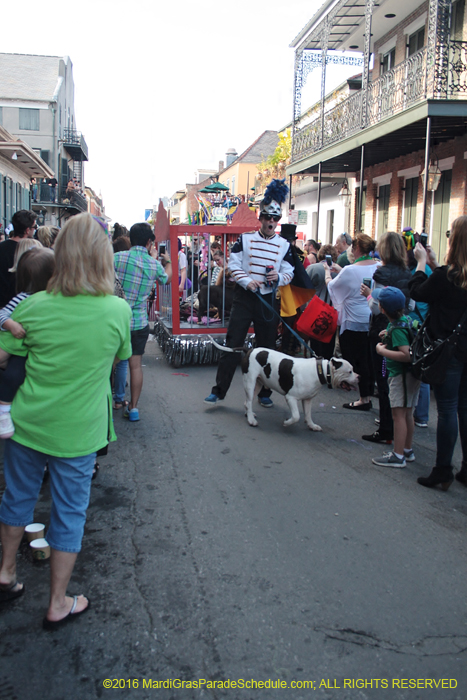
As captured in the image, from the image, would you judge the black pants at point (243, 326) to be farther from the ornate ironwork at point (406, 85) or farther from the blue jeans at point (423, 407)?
the ornate ironwork at point (406, 85)

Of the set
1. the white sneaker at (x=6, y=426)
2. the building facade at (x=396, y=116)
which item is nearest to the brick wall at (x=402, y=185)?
the building facade at (x=396, y=116)

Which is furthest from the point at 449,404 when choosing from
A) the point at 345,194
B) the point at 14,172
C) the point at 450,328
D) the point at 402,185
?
the point at 14,172

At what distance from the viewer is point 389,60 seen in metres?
17.7

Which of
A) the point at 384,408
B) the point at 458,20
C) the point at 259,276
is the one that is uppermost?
the point at 458,20

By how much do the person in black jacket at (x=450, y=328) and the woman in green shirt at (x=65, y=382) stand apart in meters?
2.57

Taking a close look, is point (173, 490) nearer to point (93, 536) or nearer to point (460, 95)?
point (93, 536)

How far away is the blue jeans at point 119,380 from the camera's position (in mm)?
6320

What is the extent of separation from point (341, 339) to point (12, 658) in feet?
16.7

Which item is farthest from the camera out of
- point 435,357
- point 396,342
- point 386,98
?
point 386,98

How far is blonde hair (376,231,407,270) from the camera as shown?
5660mm

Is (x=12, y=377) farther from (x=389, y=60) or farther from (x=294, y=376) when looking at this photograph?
(x=389, y=60)

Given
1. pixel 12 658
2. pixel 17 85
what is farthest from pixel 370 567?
pixel 17 85

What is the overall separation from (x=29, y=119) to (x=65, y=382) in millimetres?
47851

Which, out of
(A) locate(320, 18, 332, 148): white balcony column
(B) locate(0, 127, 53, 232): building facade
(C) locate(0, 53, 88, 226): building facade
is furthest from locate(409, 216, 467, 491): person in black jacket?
(C) locate(0, 53, 88, 226): building facade
